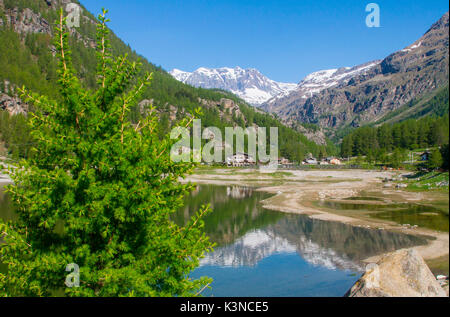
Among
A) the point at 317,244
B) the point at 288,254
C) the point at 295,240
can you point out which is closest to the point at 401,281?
the point at 288,254

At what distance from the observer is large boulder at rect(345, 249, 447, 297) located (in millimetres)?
9148

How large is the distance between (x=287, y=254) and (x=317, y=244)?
4.23 m

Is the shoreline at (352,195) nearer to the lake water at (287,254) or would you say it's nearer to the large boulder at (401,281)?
the large boulder at (401,281)

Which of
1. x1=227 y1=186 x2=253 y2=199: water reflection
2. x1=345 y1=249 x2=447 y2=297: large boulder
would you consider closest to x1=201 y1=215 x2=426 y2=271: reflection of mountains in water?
x1=345 y1=249 x2=447 y2=297: large boulder

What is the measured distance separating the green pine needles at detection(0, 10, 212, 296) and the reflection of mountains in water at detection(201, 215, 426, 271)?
21524 mm

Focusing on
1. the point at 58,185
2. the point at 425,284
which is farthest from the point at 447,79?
the point at 425,284

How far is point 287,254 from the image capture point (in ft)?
101

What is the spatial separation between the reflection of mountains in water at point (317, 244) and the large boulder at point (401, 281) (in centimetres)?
1567

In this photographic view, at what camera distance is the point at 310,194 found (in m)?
70.3

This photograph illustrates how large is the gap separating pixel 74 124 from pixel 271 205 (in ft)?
171

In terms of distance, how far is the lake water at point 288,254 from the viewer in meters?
22.6

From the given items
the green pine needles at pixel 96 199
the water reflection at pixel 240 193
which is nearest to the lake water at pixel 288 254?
the green pine needles at pixel 96 199

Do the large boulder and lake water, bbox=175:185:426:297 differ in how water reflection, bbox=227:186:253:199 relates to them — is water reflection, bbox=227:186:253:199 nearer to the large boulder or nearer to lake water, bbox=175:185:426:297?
lake water, bbox=175:185:426:297

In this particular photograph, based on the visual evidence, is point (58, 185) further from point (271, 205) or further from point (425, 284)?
point (271, 205)
